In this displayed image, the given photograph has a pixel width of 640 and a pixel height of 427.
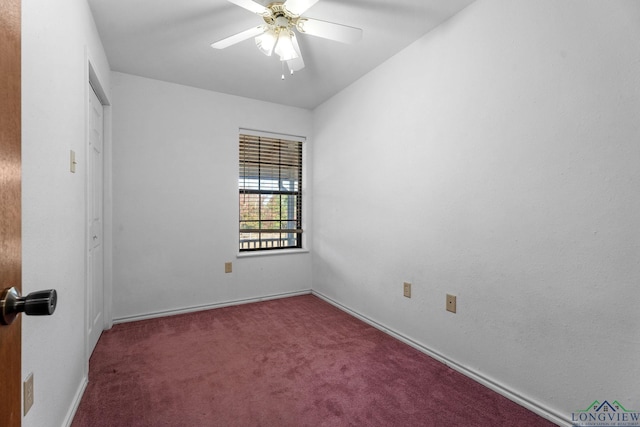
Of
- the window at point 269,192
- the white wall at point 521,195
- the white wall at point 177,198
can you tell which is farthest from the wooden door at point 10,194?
A: the window at point 269,192

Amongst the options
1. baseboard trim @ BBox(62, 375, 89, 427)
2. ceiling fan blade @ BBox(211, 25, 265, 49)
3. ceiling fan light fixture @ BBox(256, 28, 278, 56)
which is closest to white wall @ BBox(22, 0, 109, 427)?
baseboard trim @ BBox(62, 375, 89, 427)

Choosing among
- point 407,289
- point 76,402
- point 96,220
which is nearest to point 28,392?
point 76,402

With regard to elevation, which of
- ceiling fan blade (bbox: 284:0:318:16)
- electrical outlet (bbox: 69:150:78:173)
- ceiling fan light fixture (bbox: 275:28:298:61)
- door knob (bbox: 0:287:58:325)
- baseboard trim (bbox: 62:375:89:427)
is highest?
ceiling fan blade (bbox: 284:0:318:16)

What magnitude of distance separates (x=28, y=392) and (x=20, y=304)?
0.81m

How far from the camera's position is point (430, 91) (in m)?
2.24

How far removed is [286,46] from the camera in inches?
78.0

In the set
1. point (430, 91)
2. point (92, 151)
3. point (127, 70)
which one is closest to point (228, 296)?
point (92, 151)

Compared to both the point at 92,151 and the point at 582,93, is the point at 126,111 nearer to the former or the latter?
the point at 92,151

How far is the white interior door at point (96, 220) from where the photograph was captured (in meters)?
2.28

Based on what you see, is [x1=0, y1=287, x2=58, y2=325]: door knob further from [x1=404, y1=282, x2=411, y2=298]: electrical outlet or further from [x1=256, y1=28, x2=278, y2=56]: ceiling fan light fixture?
[x1=404, y1=282, x2=411, y2=298]: electrical outlet

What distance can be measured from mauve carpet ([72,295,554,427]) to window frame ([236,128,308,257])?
1.15 metres

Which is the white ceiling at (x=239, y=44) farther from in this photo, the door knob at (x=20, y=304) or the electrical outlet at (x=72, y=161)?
the door knob at (x=20, y=304)

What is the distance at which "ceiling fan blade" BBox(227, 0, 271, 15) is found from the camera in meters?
1.61

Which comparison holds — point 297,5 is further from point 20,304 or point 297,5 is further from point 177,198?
point 177,198
